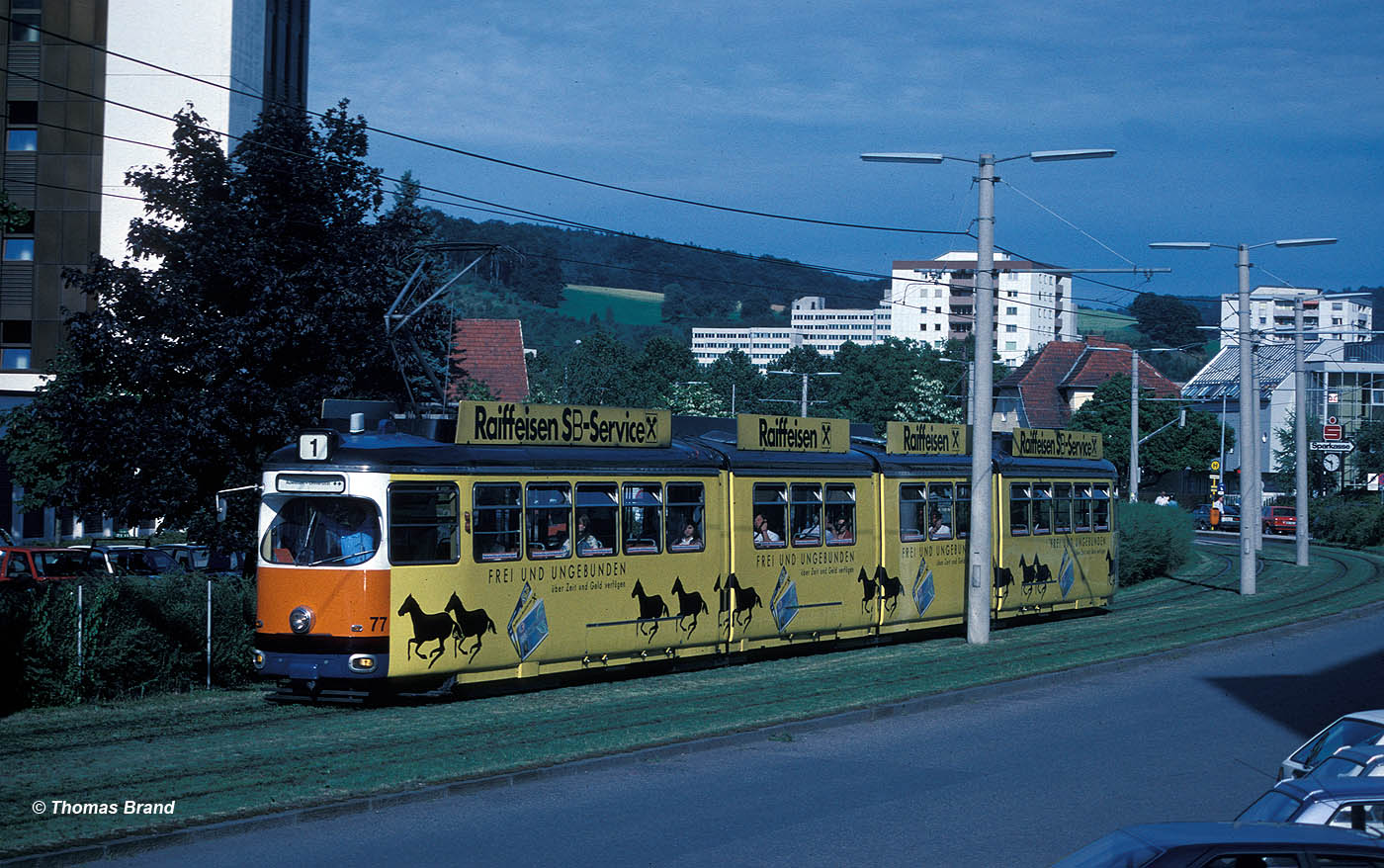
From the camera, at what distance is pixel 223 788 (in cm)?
1064

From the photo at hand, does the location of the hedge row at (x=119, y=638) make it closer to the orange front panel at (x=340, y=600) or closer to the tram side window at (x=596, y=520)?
the orange front panel at (x=340, y=600)

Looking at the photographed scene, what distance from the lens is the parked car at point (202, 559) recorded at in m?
29.0

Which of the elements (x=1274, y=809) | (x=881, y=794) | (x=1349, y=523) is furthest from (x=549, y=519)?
(x=1349, y=523)

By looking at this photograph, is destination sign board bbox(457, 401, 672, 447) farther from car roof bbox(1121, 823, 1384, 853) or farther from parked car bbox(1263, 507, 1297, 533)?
parked car bbox(1263, 507, 1297, 533)

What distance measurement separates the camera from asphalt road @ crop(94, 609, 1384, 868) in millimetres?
9383

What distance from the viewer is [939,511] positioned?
965 inches

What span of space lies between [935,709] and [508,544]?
518cm

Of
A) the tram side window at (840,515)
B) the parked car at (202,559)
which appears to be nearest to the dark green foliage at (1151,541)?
the tram side window at (840,515)

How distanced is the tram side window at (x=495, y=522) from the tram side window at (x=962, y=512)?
1042 cm

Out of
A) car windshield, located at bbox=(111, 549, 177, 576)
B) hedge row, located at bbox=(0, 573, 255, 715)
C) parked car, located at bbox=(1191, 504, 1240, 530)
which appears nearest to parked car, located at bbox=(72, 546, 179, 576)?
car windshield, located at bbox=(111, 549, 177, 576)

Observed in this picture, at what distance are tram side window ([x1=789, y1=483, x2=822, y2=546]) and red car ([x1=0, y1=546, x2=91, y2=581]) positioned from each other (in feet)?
44.6

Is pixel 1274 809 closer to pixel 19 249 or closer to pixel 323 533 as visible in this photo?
pixel 323 533

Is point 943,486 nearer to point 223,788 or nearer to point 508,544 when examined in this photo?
point 508,544

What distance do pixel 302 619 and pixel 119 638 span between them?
92.7 inches
